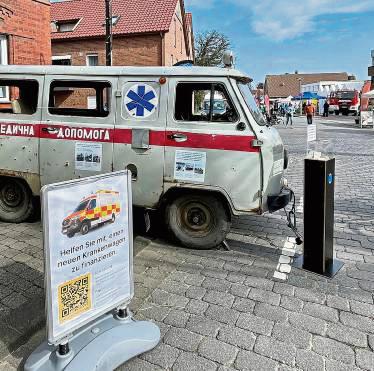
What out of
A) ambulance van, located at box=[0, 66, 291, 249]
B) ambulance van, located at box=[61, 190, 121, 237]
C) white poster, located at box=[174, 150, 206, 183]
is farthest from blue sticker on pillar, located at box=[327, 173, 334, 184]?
ambulance van, located at box=[61, 190, 121, 237]

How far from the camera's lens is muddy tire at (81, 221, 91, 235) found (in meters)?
2.69

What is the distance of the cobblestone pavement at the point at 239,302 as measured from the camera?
2.95 metres

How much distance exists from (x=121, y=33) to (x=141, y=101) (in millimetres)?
25004

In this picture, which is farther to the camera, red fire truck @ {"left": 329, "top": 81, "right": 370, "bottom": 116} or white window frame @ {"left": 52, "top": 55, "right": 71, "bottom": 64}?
red fire truck @ {"left": 329, "top": 81, "right": 370, "bottom": 116}

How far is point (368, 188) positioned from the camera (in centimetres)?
869

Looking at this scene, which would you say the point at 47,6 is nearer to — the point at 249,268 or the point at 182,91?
the point at 182,91

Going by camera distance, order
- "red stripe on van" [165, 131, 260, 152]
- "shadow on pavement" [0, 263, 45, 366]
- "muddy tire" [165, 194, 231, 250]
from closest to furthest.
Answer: "shadow on pavement" [0, 263, 45, 366], "red stripe on van" [165, 131, 260, 152], "muddy tire" [165, 194, 231, 250]

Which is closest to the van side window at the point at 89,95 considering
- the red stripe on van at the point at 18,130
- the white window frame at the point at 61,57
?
the red stripe on van at the point at 18,130

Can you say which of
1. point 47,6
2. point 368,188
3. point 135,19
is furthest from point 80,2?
point 368,188

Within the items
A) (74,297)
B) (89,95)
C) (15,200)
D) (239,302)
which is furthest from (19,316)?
(89,95)

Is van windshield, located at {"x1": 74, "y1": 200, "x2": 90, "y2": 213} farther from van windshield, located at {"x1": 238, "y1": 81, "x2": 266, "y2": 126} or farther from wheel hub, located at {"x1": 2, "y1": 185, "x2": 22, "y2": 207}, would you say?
wheel hub, located at {"x1": 2, "y1": 185, "x2": 22, "y2": 207}

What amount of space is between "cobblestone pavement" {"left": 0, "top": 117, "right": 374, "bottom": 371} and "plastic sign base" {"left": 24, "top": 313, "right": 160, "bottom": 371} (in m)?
0.11

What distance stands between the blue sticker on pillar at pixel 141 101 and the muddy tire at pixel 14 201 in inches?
80.7

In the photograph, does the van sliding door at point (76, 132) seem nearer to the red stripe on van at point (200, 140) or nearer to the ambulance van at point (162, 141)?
the ambulance van at point (162, 141)
